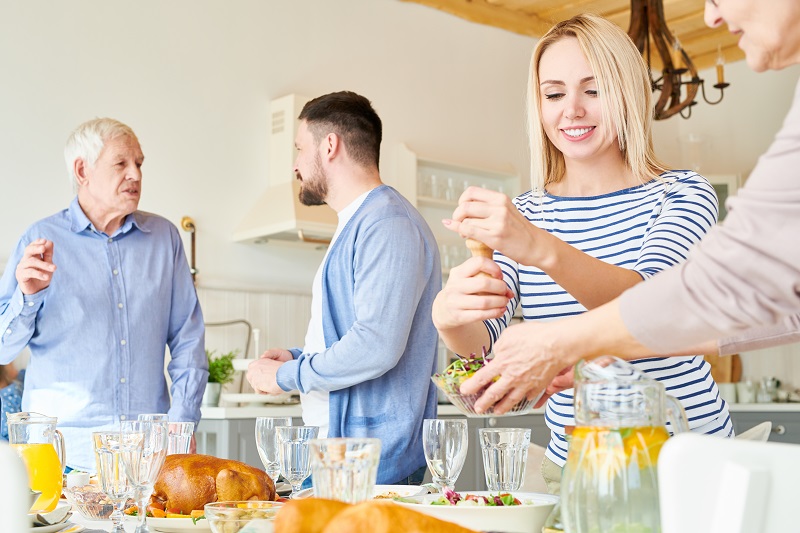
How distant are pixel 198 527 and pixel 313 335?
3.15ft

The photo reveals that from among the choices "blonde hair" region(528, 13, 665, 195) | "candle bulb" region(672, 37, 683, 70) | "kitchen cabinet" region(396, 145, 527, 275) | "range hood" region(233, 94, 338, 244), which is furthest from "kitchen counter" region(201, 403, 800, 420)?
"blonde hair" region(528, 13, 665, 195)

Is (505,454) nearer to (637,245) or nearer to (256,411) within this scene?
(637,245)

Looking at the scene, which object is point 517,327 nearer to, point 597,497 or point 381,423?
point 597,497

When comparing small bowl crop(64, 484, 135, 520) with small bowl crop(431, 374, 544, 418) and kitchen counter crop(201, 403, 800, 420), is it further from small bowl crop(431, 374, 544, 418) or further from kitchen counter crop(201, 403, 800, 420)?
kitchen counter crop(201, 403, 800, 420)

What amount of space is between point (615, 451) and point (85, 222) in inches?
86.2

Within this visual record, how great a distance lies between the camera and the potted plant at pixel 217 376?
3.88m

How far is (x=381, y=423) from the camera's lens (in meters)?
1.99

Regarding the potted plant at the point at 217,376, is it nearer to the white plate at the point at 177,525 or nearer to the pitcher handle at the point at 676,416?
the white plate at the point at 177,525

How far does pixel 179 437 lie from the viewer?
5.18ft

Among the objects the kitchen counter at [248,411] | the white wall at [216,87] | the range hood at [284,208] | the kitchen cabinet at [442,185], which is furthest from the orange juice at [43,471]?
the kitchen cabinet at [442,185]

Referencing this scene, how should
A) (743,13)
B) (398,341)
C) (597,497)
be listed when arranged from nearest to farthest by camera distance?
(597,497) → (743,13) → (398,341)

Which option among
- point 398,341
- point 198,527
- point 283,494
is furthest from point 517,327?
point 398,341

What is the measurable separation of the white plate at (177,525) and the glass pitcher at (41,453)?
0.72 ft

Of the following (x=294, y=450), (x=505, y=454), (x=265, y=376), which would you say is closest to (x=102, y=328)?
(x=265, y=376)
